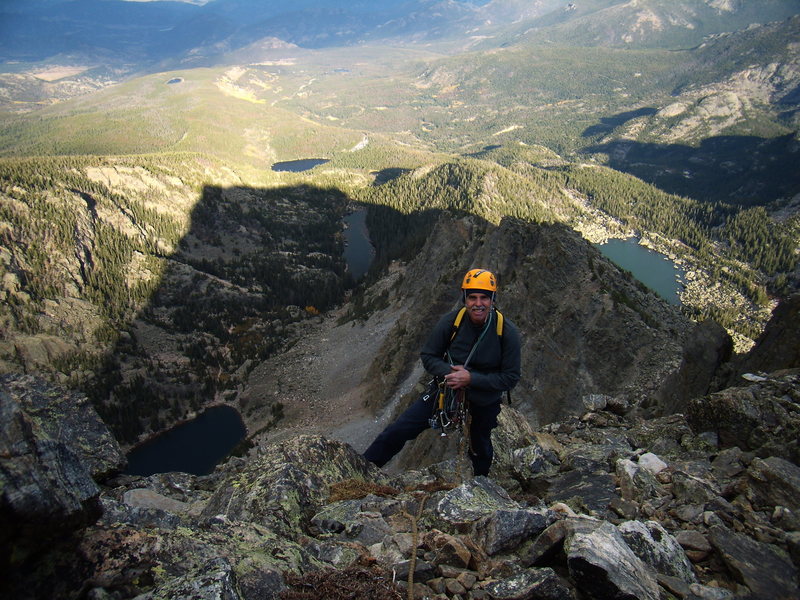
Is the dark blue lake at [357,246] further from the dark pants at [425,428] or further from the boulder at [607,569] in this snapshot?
the boulder at [607,569]

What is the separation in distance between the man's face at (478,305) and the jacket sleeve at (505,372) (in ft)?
2.01

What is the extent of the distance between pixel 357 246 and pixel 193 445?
270ft

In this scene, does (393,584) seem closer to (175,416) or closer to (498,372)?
(498,372)

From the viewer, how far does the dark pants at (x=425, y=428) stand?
930 centimetres

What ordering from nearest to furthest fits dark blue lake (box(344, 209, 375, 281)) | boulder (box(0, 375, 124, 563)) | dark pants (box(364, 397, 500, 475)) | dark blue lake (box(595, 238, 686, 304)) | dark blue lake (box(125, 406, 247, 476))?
boulder (box(0, 375, 124, 563)) → dark pants (box(364, 397, 500, 475)) → dark blue lake (box(125, 406, 247, 476)) → dark blue lake (box(595, 238, 686, 304)) → dark blue lake (box(344, 209, 375, 281))

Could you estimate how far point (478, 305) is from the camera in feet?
26.8

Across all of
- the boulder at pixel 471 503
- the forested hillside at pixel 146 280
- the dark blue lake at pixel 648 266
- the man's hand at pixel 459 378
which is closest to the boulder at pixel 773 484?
the boulder at pixel 471 503

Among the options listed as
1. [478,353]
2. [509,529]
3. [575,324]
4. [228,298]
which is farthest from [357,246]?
[509,529]

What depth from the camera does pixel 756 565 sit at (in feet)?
17.9

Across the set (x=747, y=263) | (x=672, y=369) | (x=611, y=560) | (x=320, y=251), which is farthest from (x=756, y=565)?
(x=747, y=263)

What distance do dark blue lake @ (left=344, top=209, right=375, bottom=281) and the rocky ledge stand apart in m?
102

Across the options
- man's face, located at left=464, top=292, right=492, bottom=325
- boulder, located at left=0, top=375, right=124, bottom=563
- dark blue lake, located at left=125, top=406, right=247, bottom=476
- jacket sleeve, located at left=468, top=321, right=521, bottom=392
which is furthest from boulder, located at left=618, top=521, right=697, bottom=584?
dark blue lake, located at left=125, top=406, right=247, bottom=476

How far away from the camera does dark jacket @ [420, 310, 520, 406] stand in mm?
8352

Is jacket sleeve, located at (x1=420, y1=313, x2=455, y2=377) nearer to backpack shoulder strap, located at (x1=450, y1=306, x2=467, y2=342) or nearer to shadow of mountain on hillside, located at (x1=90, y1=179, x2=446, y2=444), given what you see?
backpack shoulder strap, located at (x1=450, y1=306, x2=467, y2=342)
